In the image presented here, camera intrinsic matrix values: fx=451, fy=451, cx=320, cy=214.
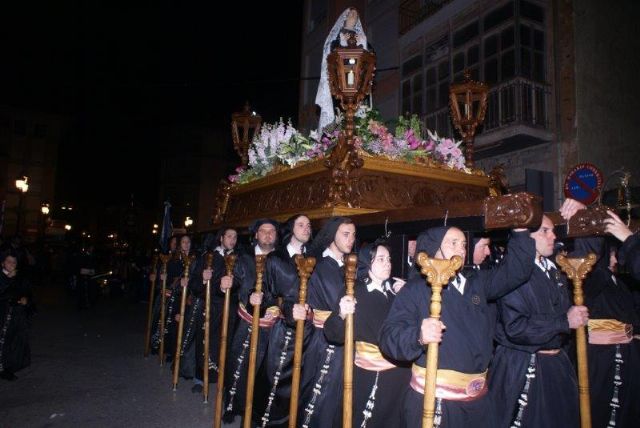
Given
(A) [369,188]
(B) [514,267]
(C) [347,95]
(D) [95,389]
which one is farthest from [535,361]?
(D) [95,389]

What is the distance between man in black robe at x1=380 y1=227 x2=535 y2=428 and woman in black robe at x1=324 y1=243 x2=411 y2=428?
502mm

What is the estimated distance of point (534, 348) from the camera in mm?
2982

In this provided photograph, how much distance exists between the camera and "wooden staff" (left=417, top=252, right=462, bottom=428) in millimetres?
2170

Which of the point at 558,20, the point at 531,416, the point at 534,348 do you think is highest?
the point at 558,20

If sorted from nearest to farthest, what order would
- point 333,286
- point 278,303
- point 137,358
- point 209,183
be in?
1. point 333,286
2. point 278,303
3. point 137,358
4. point 209,183

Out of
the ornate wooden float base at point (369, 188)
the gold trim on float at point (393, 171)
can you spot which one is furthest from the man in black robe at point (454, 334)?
the gold trim on float at point (393, 171)

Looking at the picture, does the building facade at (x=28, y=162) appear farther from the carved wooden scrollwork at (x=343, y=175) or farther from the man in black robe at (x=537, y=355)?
the man in black robe at (x=537, y=355)

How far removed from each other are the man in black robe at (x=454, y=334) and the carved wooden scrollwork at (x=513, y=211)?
21 centimetres

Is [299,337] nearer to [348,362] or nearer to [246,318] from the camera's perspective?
[348,362]

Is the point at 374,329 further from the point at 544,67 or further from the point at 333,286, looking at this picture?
the point at 544,67

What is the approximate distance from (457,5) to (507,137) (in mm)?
3819

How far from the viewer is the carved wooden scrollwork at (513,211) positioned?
2.28m

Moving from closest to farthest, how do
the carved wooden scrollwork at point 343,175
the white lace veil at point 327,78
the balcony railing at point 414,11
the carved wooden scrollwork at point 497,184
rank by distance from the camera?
the carved wooden scrollwork at point 343,175
the carved wooden scrollwork at point 497,184
the white lace veil at point 327,78
the balcony railing at point 414,11

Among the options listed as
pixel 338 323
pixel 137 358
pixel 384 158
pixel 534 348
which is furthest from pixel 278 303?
pixel 137 358
